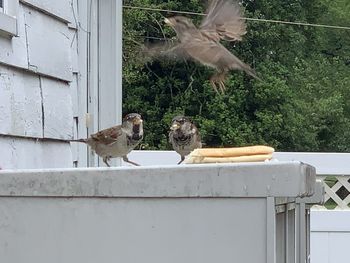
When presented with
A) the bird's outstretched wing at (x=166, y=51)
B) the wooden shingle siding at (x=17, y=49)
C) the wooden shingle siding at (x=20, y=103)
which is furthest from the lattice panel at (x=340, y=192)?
the wooden shingle siding at (x=17, y=49)

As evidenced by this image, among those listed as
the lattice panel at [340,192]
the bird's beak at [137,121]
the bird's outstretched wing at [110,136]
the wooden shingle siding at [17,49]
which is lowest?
the lattice panel at [340,192]

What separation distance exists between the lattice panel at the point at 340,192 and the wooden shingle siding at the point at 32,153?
3.11m

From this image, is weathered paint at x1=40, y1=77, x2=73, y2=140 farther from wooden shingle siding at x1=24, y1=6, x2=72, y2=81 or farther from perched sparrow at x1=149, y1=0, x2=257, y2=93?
perched sparrow at x1=149, y1=0, x2=257, y2=93

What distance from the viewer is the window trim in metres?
2.25

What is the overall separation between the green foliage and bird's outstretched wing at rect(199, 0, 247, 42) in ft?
42.5

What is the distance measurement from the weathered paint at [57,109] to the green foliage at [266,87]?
13.2 metres

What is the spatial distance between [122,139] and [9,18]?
0.62 metres

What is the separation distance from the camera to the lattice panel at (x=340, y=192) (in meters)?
5.70

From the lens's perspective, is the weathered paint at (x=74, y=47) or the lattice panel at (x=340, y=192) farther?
the lattice panel at (x=340, y=192)

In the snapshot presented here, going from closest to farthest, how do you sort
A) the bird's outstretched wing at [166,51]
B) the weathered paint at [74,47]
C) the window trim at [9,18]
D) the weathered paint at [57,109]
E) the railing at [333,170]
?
1. the window trim at [9,18]
2. the weathered paint at [57,109]
3. the weathered paint at [74,47]
4. the bird's outstretched wing at [166,51]
5. the railing at [333,170]

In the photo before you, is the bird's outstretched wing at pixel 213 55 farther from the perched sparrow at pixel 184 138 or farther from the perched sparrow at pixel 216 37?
the perched sparrow at pixel 184 138

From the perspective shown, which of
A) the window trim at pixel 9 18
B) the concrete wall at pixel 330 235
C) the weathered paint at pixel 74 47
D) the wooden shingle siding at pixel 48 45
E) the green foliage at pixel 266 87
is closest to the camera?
the window trim at pixel 9 18

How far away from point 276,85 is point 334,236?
14.5 meters

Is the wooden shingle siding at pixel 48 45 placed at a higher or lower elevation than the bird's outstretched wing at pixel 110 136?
higher
